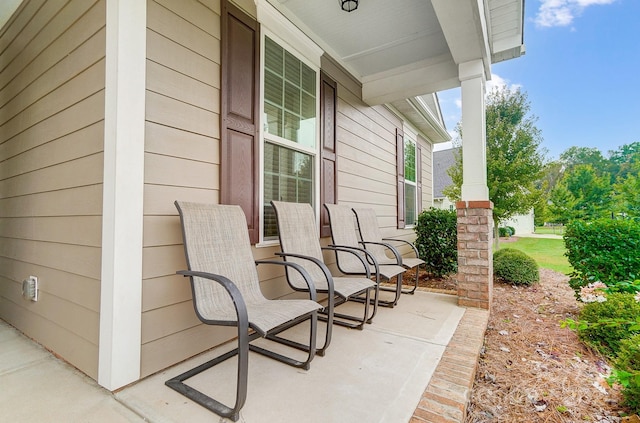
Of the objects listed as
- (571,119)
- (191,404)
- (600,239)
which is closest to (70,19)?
(191,404)

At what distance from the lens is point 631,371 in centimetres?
171

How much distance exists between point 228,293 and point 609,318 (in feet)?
9.74

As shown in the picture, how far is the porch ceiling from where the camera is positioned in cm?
291

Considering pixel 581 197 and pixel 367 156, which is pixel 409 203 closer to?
pixel 367 156

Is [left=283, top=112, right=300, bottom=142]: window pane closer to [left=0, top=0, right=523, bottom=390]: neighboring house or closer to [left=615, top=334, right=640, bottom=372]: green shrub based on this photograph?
[left=0, top=0, right=523, bottom=390]: neighboring house

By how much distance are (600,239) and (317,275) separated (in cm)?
319

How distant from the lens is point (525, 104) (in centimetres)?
765

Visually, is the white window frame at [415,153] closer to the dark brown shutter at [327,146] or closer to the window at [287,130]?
the dark brown shutter at [327,146]

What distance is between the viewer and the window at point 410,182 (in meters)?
6.51

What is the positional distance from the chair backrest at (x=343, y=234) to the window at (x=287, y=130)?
1.00 ft

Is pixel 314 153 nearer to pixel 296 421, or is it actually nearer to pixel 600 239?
pixel 296 421

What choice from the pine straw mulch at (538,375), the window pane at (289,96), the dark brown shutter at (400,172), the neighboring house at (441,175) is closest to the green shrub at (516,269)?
the pine straw mulch at (538,375)

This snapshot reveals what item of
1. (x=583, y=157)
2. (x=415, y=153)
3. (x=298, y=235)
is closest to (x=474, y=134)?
(x=298, y=235)

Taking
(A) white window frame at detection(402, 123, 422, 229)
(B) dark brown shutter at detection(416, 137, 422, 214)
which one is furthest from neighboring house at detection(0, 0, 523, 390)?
(B) dark brown shutter at detection(416, 137, 422, 214)
